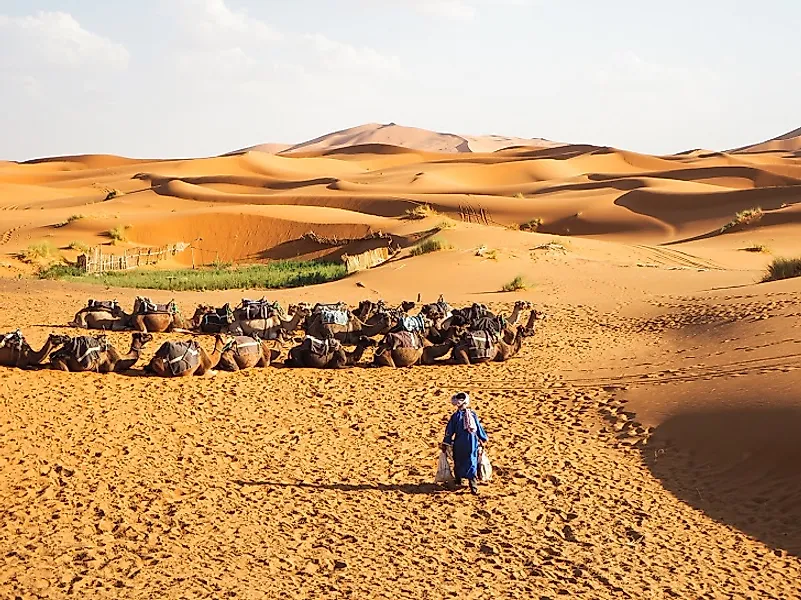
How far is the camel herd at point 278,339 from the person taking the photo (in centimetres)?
1178

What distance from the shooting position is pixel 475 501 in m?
7.80

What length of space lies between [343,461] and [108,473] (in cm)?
226

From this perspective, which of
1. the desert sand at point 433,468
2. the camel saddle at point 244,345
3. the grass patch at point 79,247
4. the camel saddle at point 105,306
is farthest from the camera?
the grass patch at point 79,247

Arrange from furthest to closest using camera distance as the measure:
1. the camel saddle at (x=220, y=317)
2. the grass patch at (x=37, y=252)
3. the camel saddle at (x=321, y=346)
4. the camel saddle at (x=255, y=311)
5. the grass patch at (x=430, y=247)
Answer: the grass patch at (x=37, y=252) < the grass patch at (x=430, y=247) < the camel saddle at (x=220, y=317) < the camel saddle at (x=255, y=311) < the camel saddle at (x=321, y=346)

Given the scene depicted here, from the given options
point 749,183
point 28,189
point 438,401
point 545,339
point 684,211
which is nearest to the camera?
point 438,401

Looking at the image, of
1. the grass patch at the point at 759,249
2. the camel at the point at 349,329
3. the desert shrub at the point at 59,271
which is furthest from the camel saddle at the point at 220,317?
the grass patch at the point at 759,249

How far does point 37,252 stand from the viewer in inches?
1286

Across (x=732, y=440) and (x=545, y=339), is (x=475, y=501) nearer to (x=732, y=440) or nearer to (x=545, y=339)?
(x=732, y=440)

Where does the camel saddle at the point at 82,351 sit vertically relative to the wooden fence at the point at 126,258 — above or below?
below

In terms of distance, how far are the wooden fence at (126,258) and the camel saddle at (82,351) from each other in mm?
17933

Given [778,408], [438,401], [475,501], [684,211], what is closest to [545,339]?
[438,401]

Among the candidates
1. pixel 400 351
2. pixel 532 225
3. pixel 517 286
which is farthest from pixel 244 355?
pixel 532 225

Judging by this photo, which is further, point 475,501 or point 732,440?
point 732,440

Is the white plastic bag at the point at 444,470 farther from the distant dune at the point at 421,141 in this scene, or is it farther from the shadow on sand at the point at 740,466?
the distant dune at the point at 421,141
